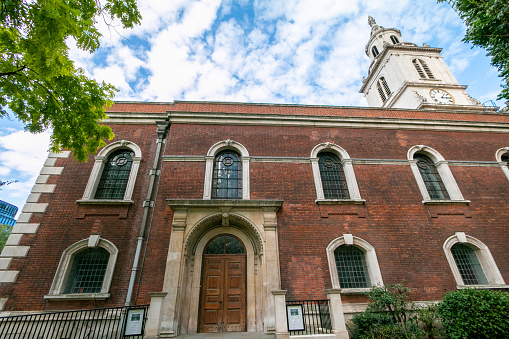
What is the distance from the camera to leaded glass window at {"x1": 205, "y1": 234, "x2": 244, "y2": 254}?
8756 millimetres

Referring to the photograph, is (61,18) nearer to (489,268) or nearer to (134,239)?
(134,239)

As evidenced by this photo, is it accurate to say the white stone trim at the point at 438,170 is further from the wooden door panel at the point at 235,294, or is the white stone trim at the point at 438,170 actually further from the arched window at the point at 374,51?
the arched window at the point at 374,51

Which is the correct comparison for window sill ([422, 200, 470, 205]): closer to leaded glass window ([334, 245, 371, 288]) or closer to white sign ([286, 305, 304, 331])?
leaded glass window ([334, 245, 371, 288])

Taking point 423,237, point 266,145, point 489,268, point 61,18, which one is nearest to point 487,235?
point 489,268

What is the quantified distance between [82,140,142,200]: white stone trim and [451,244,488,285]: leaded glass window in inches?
503

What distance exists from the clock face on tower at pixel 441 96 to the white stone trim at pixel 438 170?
45.5ft

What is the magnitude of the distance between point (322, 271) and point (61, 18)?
9477mm

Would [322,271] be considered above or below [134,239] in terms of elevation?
below

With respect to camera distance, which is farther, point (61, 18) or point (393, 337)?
point (393, 337)

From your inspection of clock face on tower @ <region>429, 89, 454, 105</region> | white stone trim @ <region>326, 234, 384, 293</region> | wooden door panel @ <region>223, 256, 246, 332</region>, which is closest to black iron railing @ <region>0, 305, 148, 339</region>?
wooden door panel @ <region>223, 256, 246, 332</region>

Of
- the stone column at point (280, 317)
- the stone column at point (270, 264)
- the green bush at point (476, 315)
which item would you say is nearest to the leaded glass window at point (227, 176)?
the stone column at point (270, 264)

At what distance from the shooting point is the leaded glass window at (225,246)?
876 centimetres

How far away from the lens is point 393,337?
19.3 feet

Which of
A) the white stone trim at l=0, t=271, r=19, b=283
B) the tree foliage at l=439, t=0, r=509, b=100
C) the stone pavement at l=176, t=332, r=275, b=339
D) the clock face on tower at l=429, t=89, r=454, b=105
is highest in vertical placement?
the clock face on tower at l=429, t=89, r=454, b=105
